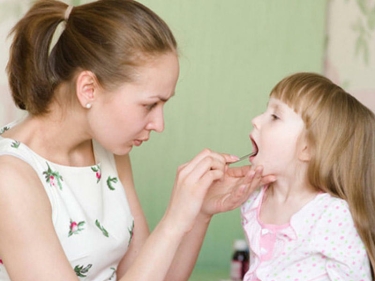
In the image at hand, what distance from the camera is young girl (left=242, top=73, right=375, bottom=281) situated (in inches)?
63.1

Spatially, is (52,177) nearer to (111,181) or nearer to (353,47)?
(111,181)

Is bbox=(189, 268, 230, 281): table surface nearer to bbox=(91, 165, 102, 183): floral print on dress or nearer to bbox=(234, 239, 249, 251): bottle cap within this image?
bbox=(234, 239, 249, 251): bottle cap

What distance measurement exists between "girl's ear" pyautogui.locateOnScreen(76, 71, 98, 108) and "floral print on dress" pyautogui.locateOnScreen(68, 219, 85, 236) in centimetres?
27

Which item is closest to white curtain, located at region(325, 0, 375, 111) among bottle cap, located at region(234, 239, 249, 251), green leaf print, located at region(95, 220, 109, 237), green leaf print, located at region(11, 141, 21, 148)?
bottle cap, located at region(234, 239, 249, 251)

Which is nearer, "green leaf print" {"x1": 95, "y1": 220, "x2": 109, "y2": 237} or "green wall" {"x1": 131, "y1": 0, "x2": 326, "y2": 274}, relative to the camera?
"green leaf print" {"x1": 95, "y1": 220, "x2": 109, "y2": 237}

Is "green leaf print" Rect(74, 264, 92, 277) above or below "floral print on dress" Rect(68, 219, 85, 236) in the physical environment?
below

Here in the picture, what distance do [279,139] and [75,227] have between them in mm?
516

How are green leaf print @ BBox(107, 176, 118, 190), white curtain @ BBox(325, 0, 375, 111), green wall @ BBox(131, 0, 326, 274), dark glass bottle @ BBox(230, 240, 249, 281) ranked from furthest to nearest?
green wall @ BBox(131, 0, 326, 274) → white curtain @ BBox(325, 0, 375, 111) → dark glass bottle @ BBox(230, 240, 249, 281) → green leaf print @ BBox(107, 176, 118, 190)

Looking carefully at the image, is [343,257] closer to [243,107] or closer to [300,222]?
[300,222]

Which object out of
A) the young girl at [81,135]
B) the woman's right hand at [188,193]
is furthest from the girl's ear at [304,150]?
the woman's right hand at [188,193]

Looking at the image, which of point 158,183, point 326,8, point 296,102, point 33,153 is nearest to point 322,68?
point 326,8

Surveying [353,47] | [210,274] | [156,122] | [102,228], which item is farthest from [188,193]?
[353,47]

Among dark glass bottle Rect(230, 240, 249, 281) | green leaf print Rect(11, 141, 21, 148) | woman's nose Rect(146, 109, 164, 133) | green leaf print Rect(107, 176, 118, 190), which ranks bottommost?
dark glass bottle Rect(230, 240, 249, 281)

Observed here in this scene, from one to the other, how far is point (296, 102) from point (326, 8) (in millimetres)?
1056
